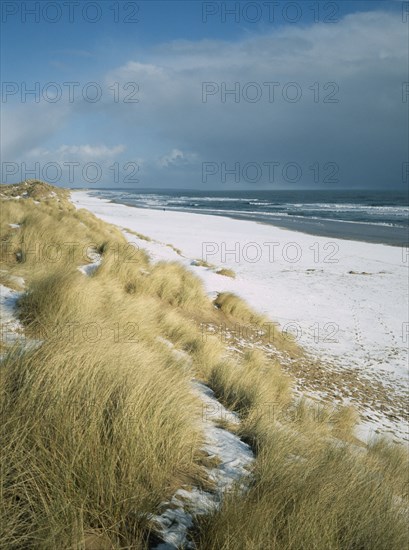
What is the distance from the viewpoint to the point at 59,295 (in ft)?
14.5

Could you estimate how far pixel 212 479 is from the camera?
2.32m

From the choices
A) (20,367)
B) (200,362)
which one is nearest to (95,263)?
(200,362)

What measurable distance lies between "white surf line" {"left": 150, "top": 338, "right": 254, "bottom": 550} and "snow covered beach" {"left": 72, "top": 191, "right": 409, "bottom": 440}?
8.88 ft

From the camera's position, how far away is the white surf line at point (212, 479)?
1.80 metres

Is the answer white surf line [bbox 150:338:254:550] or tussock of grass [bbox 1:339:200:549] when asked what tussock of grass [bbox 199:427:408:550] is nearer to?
white surf line [bbox 150:338:254:550]

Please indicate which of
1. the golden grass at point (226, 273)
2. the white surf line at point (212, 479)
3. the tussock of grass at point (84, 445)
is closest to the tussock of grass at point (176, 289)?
the golden grass at point (226, 273)

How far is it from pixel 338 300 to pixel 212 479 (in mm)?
9789

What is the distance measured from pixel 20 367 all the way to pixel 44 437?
0.76m

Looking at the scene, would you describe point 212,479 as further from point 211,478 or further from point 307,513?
point 307,513

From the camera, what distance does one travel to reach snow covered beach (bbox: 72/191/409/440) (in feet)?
19.7

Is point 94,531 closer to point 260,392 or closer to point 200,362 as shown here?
point 260,392

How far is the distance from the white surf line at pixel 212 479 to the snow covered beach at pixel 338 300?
107 inches

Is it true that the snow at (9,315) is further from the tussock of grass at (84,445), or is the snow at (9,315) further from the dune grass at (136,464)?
the tussock of grass at (84,445)

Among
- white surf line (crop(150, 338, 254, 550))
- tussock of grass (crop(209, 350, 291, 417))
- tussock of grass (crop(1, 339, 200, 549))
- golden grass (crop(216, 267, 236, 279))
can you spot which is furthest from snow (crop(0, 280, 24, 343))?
golden grass (crop(216, 267, 236, 279))
